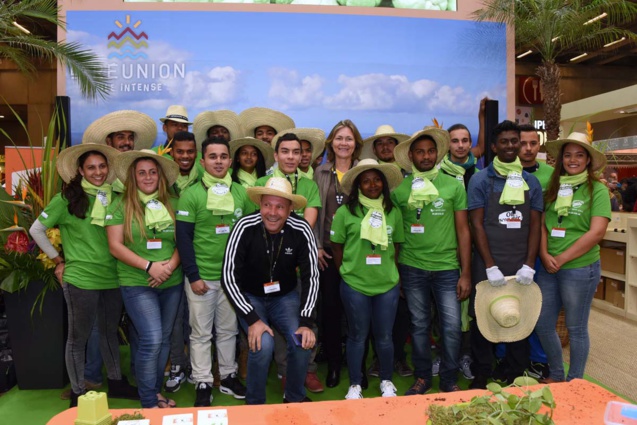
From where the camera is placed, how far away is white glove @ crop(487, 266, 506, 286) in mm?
3346

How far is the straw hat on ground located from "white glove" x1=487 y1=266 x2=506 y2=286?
2351 mm

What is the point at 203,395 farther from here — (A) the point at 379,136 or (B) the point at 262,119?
(A) the point at 379,136

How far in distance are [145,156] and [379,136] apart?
74.7 inches

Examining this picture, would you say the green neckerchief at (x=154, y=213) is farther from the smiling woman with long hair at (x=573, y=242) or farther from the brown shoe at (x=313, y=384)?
the smiling woman with long hair at (x=573, y=242)

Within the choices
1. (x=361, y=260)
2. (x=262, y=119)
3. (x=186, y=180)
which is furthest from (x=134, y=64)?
(x=361, y=260)

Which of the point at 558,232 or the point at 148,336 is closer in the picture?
the point at 148,336

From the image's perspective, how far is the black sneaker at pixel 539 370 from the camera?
3957 millimetres

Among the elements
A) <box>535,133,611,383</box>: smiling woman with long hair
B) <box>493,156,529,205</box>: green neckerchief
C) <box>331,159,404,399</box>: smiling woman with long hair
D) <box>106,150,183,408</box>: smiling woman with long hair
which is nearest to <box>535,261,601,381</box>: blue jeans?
<box>535,133,611,383</box>: smiling woman with long hair

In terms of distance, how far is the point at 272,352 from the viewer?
314 cm

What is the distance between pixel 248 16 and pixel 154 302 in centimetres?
437

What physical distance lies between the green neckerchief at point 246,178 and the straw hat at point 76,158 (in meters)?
0.92

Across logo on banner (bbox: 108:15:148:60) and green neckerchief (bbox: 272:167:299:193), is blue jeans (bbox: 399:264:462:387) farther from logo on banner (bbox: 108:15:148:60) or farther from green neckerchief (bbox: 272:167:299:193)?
logo on banner (bbox: 108:15:148:60)

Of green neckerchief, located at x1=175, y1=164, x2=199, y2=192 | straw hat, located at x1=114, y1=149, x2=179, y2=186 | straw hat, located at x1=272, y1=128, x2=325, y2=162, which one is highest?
straw hat, located at x1=272, y1=128, x2=325, y2=162

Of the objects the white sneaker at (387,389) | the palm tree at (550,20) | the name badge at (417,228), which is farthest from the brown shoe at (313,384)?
the palm tree at (550,20)
